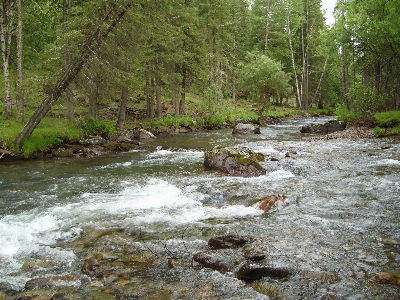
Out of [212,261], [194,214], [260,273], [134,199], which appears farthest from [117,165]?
[260,273]

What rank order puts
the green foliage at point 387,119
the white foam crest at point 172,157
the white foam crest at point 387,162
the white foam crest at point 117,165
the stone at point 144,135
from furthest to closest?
the stone at point 144,135 → the green foliage at point 387,119 → the white foam crest at point 172,157 → the white foam crest at point 117,165 → the white foam crest at point 387,162

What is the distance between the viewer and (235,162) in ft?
42.1

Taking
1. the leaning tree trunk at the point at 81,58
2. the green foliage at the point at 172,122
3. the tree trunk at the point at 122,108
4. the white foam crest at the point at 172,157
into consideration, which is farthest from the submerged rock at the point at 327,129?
the leaning tree trunk at the point at 81,58

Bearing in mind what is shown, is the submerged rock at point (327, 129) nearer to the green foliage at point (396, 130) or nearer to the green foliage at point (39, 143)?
the green foliage at point (396, 130)

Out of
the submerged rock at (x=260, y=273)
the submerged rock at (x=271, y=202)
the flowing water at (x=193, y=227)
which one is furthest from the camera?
the submerged rock at (x=271, y=202)

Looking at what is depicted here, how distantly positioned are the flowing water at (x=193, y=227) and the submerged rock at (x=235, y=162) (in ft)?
1.48

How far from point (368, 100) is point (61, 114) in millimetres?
20534

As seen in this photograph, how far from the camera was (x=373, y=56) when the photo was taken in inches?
1043

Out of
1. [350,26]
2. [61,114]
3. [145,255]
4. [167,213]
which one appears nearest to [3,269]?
[145,255]

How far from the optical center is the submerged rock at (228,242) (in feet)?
20.0

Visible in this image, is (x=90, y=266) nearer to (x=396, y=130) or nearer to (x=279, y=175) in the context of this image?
(x=279, y=175)

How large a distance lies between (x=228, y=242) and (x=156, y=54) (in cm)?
2311

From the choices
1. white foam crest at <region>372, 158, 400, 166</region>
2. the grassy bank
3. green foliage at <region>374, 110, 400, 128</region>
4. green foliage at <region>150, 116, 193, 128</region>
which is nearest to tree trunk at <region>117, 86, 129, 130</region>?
the grassy bank

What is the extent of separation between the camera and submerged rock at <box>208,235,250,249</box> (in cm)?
609
